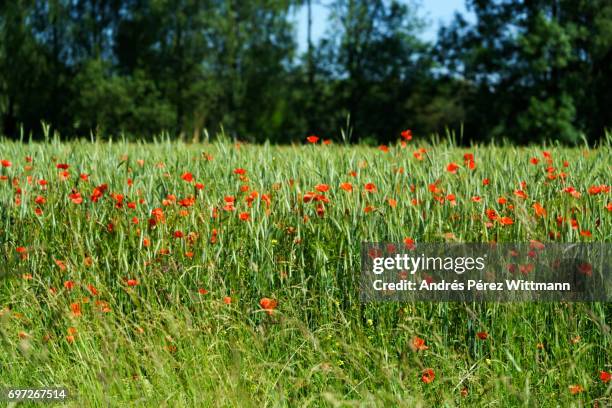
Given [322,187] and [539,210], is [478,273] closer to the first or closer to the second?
[539,210]

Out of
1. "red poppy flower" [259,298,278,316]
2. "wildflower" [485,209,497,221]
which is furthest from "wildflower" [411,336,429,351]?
"wildflower" [485,209,497,221]

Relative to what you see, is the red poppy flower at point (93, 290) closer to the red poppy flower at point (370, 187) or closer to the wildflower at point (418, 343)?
the red poppy flower at point (370, 187)

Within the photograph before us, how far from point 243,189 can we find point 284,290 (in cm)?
73

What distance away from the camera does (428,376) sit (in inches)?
123

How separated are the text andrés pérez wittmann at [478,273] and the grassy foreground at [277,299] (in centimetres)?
7

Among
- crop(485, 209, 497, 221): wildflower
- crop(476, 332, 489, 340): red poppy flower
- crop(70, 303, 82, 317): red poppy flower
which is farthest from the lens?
crop(485, 209, 497, 221): wildflower

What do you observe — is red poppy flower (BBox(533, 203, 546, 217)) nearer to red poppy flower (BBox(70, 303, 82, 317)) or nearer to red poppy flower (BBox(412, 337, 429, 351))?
red poppy flower (BBox(412, 337, 429, 351))

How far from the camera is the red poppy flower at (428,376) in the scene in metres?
3.04

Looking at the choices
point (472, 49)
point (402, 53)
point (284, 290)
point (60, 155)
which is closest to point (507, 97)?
point (472, 49)

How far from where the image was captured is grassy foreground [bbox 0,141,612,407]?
3.21 m

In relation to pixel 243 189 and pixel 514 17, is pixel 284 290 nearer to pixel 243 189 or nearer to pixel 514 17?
pixel 243 189

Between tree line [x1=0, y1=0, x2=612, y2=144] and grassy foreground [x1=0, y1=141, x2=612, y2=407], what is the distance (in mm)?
20753

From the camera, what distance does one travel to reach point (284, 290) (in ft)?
12.7

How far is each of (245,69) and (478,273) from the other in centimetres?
2780
